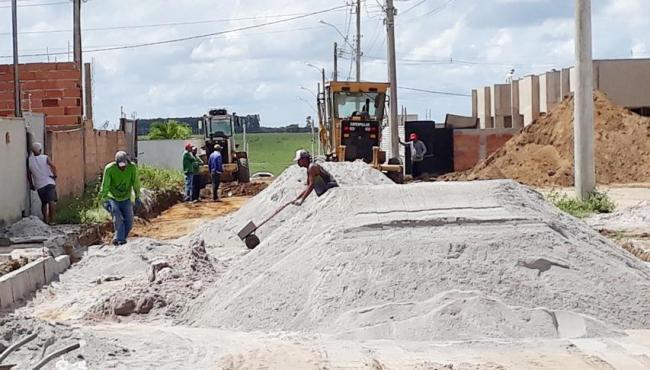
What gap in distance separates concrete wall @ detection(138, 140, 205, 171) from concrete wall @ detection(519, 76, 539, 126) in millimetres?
13774

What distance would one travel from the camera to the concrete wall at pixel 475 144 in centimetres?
4056

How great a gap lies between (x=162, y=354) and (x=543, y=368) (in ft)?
9.93

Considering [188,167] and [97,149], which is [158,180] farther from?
[97,149]

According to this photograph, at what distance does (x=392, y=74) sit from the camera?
111 feet

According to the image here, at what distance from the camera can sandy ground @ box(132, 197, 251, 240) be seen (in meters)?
22.0

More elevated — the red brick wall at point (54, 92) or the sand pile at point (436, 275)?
the red brick wall at point (54, 92)

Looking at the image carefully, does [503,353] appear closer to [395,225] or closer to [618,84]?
[395,225]

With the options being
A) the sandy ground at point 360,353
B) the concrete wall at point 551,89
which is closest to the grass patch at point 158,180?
the concrete wall at point 551,89

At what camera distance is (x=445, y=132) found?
4062cm

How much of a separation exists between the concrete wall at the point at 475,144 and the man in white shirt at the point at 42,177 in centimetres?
2328

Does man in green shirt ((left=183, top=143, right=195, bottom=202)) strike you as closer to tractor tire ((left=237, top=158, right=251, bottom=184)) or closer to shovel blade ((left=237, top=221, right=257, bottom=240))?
tractor tire ((left=237, top=158, right=251, bottom=184))

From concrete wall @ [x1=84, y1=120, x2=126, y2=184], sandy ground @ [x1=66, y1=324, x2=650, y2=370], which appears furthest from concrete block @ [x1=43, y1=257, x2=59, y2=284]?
concrete wall @ [x1=84, y1=120, x2=126, y2=184]

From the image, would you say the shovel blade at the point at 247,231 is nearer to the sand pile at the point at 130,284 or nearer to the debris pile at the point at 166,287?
the sand pile at the point at 130,284

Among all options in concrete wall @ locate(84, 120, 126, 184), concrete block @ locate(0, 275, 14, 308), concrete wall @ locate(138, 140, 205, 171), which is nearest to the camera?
concrete block @ locate(0, 275, 14, 308)
